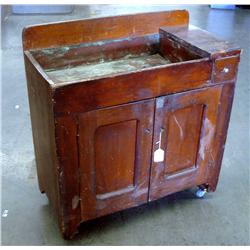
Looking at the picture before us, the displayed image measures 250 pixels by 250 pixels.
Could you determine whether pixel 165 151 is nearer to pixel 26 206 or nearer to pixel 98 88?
pixel 98 88

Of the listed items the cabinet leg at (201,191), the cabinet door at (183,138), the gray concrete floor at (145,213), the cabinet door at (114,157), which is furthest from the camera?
the cabinet leg at (201,191)

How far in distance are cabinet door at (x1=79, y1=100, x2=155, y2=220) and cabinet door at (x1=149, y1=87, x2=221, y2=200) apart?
5 centimetres

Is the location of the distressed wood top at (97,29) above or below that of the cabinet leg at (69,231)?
above

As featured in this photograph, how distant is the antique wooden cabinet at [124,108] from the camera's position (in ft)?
4.09

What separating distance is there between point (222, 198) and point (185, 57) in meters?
0.73

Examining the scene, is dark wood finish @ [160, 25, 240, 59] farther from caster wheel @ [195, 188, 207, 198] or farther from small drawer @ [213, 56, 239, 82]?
caster wheel @ [195, 188, 207, 198]

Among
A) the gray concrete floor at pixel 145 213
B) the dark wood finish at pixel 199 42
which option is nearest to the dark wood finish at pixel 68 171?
the gray concrete floor at pixel 145 213

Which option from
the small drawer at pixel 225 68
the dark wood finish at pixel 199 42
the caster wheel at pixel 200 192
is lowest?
the caster wheel at pixel 200 192

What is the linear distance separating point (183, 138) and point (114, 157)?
304 millimetres

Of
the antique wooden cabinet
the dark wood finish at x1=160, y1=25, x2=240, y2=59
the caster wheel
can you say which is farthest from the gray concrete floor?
the dark wood finish at x1=160, y1=25, x2=240, y2=59

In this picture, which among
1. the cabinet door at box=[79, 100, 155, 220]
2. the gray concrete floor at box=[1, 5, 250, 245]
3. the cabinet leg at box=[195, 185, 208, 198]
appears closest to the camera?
the cabinet door at box=[79, 100, 155, 220]

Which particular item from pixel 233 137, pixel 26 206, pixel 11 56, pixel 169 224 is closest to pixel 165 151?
A: pixel 169 224

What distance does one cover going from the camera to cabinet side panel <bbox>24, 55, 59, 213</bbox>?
1.24m

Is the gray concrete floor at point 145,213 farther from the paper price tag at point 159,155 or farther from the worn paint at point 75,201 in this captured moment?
the paper price tag at point 159,155
